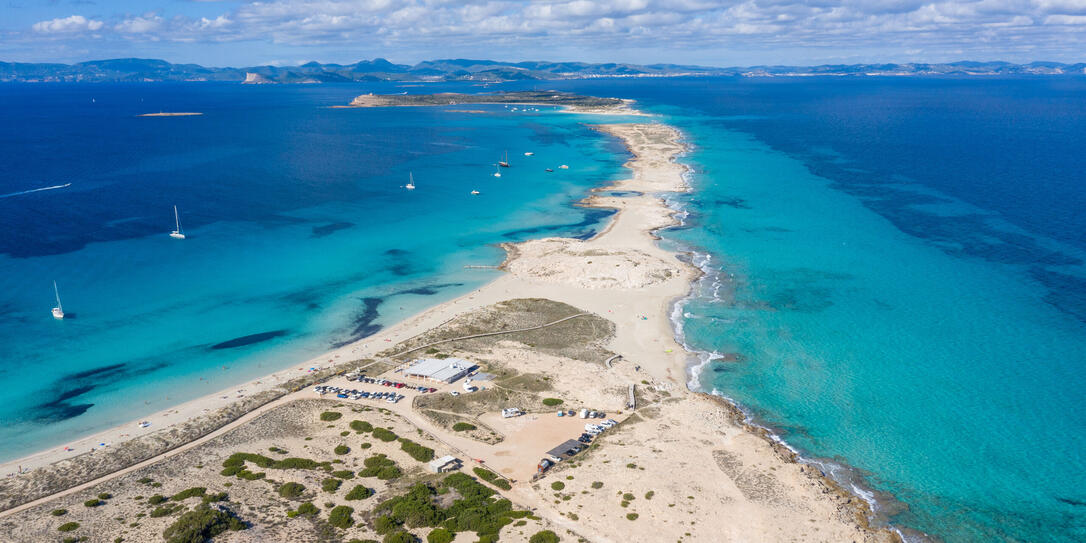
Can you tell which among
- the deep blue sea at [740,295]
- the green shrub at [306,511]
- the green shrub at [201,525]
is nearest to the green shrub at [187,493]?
the green shrub at [201,525]

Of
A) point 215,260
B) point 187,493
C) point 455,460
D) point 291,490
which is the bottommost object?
point 455,460

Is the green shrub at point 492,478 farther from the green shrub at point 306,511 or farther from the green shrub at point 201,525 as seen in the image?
the green shrub at point 201,525

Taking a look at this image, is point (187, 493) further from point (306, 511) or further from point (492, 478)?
point (492, 478)

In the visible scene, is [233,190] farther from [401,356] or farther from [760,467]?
[760,467]

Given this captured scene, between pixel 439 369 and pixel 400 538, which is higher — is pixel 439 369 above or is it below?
above

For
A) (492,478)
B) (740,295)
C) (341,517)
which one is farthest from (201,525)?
(740,295)

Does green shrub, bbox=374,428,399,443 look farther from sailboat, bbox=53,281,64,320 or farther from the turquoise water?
sailboat, bbox=53,281,64,320
